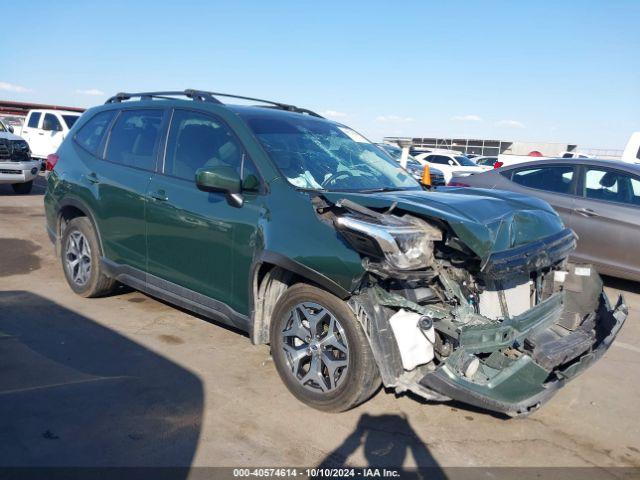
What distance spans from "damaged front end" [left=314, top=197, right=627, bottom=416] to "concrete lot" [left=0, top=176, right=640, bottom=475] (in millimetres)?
397

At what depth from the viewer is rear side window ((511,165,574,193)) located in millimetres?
7430

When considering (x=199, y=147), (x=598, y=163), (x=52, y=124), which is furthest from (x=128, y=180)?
(x=52, y=124)

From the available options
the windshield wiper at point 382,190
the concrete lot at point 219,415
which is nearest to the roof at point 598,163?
the concrete lot at point 219,415

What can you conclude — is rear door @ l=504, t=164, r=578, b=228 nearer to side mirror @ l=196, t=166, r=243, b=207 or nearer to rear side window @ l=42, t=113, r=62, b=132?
side mirror @ l=196, t=166, r=243, b=207

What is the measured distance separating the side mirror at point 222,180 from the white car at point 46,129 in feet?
49.4

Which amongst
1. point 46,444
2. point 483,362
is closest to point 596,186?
point 483,362

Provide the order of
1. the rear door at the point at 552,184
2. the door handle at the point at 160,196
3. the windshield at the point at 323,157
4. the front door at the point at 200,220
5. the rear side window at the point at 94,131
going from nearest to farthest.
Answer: the front door at the point at 200,220
the windshield at the point at 323,157
the door handle at the point at 160,196
the rear side window at the point at 94,131
the rear door at the point at 552,184

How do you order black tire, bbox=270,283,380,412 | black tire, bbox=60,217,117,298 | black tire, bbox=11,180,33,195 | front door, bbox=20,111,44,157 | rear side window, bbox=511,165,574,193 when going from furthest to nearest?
front door, bbox=20,111,44,157, black tire, bbox=11,180,33,195, rear side window, bbox=511,165,574,193, black tire, bbox=60,217,117,298, black tire, bbox=270,283,380,412

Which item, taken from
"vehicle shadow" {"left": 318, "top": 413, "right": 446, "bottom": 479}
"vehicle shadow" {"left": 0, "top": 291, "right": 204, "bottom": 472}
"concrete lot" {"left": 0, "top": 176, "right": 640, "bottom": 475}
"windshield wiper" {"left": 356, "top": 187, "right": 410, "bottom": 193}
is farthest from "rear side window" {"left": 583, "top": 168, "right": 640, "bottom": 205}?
"vehicle shadow" {"left": 0, "top": 291, "right": 204, "bottom": 472}

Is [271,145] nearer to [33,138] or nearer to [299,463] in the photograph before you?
[299,463]

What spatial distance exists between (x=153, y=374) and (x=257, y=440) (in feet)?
3.72

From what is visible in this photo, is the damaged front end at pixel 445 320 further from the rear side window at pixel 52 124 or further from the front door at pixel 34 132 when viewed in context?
the front door at pixel 34 132

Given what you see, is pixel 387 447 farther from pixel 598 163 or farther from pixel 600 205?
pixel 598 163

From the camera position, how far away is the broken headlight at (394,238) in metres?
3.16
